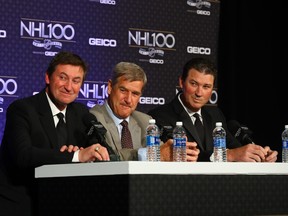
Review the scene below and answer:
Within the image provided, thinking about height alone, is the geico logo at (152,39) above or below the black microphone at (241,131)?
above

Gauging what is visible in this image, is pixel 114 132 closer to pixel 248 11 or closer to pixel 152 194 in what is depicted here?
pixel 152 194

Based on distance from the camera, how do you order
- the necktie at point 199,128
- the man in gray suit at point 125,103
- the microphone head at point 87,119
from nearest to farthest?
the microphone head at point 87,119, the man in gray suit at point 125,103, the necktie at point 199,128

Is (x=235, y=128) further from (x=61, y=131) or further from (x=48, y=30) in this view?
(x=48, y=30)

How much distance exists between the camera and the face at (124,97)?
197 inches

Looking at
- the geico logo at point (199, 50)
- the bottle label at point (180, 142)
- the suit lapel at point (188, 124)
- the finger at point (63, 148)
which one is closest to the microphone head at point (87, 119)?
the finger at point (63, 148)

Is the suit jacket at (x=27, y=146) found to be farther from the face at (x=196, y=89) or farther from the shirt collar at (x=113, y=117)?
the face at (x=196, y=89)

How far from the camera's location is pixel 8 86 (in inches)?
258

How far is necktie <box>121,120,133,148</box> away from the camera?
4883mm

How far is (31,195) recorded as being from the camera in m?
4.34

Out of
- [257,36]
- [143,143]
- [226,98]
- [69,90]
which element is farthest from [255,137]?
[69,90]

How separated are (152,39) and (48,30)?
3.64 ft

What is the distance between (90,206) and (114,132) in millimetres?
1147

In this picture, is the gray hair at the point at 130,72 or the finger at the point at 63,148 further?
the gray hair at the point at 130,72

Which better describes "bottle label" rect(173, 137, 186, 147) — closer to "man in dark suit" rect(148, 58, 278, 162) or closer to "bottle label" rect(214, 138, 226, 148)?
"bottle label" rect(214, 138, 226, 148)
